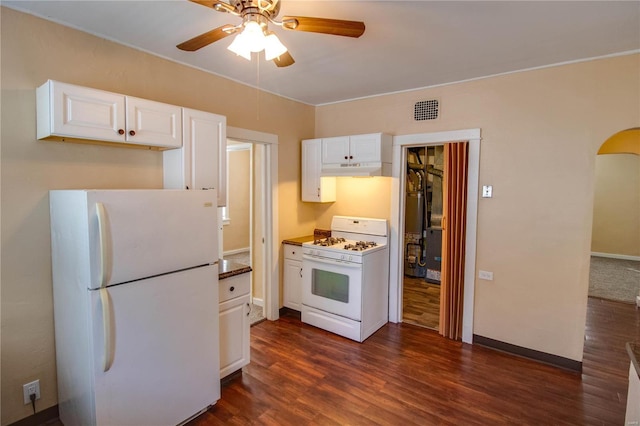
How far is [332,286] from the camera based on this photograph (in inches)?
141

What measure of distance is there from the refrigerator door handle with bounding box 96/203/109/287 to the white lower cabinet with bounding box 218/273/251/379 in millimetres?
894

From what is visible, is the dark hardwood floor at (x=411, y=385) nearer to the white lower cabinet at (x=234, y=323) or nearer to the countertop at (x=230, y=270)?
the white lower cabinet at (x=234, y=323)

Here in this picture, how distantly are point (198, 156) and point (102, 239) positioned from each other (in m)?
1.12

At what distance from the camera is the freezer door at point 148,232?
1.73 m

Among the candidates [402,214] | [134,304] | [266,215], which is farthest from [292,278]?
[134,304]

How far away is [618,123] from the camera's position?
104 inches

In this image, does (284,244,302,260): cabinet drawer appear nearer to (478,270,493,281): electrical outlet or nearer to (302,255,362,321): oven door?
(302,255,362,321): oven door

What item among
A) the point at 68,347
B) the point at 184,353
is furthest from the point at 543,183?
the point at 68,347

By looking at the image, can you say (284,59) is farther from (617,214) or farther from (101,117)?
(617,214)

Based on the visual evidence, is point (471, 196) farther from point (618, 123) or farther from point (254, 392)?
point (254, 392)

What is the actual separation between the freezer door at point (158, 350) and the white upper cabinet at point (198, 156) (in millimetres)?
795

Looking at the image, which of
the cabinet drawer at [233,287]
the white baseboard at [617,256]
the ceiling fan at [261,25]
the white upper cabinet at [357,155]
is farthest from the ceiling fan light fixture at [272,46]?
the white baseboard at [617,256]

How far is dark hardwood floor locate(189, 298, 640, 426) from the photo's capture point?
2.29 metres

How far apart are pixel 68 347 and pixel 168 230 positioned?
97 cm
